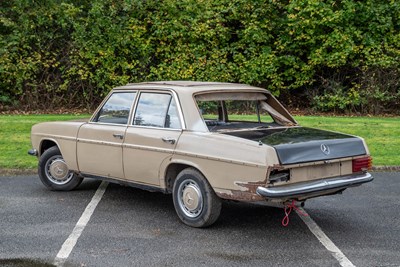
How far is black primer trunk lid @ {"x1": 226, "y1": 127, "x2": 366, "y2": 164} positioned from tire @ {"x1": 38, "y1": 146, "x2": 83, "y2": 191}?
112 inches

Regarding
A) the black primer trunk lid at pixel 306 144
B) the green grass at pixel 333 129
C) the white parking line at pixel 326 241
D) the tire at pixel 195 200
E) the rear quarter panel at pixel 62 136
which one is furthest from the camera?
the green grass at pixel 333 129

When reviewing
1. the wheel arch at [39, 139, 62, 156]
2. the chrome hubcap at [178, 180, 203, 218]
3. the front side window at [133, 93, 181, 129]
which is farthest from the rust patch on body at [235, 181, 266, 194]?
the wheel arch at [39, 139, 62, 156]

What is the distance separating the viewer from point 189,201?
5.98 m

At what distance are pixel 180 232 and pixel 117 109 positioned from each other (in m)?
2.01

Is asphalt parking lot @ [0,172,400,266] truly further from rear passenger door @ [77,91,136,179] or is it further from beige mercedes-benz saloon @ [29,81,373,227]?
rear passenger door @ [77,91,136,179]

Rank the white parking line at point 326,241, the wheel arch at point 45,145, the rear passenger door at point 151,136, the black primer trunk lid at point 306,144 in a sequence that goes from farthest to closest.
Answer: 1. the wheel arch at point 45,145
2. the rear passenger door at point 151,136
3. the black primer trunk lid at point 306,144
4. the white parking line at point 326,241

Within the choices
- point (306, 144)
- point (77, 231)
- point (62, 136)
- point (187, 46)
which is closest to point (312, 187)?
point (306, 144)

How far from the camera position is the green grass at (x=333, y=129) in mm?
9630

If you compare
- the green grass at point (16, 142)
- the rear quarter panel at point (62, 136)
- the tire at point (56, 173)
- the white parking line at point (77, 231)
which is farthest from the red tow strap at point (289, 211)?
the green grass at point (16, 142)

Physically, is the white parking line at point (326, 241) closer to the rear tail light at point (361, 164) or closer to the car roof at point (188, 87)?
the rear tail light at point (361, 164)

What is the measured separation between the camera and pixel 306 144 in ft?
18.3

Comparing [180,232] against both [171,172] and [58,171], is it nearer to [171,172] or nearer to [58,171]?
[171,172]

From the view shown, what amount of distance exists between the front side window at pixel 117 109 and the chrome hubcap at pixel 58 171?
0.96 metres

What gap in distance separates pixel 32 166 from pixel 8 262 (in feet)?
14.6
